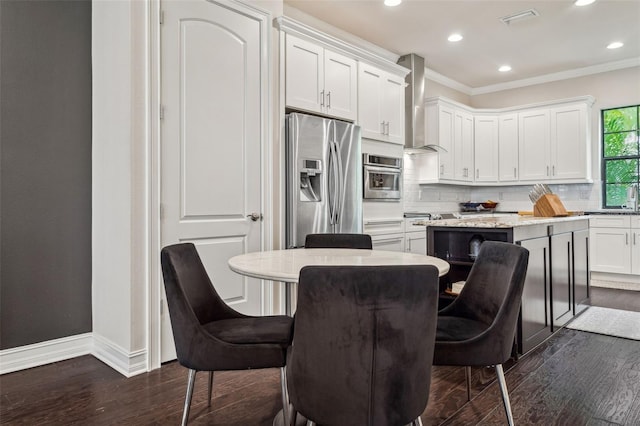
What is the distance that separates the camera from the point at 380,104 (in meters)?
4.35

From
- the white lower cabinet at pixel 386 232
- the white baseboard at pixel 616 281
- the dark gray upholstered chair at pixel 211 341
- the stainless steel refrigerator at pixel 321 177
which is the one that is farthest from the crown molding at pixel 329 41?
the white baseboard at pixel 616 281

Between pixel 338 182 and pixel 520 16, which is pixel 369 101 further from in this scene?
pixel 520 16

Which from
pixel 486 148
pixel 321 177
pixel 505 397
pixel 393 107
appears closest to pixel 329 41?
pixel 393 107

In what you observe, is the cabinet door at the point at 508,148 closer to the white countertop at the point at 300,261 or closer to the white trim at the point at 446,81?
the white trim at the point at 446,81

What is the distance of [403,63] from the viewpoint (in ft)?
17.3

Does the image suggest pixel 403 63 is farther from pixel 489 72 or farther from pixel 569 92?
pixel 569 92

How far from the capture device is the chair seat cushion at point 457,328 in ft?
5.41

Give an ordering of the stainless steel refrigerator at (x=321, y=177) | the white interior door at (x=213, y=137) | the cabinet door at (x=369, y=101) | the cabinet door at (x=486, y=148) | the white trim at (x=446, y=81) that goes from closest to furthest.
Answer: the white interior door at (x=213, y=137) < the stainless steel refrigerator at (x=321, y=177) < the cabinet door at (x=369, y=101) < the white trim at (x=446, y=81) < the cabinet door at (x=486, y=148)

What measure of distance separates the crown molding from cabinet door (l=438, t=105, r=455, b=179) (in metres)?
1.26

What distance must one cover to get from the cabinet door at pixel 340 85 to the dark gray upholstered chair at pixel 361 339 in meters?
2.84

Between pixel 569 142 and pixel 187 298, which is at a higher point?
pixel 569 142

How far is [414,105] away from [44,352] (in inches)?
177

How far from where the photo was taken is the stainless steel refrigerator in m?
3.31

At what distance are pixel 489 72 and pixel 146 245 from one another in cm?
539
